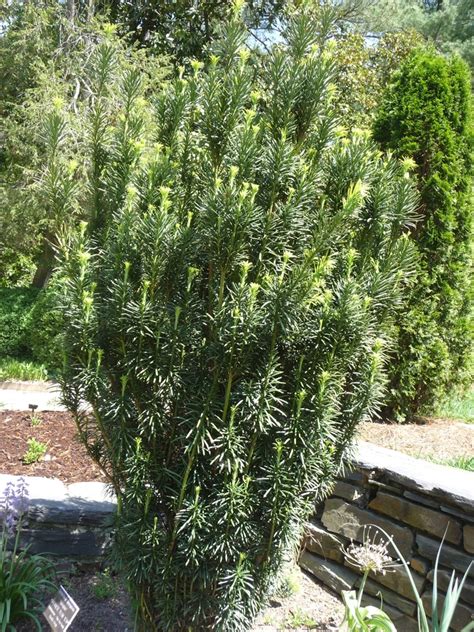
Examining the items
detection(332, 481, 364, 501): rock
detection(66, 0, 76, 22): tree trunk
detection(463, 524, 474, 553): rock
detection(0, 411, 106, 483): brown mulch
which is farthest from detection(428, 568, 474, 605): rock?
detection(66, 0, 76, 22): tree trunk

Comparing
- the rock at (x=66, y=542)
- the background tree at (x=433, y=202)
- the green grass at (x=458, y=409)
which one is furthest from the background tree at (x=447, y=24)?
the rock at (x=66, y=542)

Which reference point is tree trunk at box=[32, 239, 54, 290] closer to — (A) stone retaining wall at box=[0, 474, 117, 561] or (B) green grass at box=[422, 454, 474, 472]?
(A) stone retaining wall at box=[0, 474, 117, 561]

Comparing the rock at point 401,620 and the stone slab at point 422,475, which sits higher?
the stone slab at point 422,475

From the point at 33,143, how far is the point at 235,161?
7443 mm

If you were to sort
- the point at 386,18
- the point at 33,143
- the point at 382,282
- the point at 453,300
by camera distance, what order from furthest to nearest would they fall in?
the point at 386,18, the point at 33,143, the point at 453,300, the point at 382,282

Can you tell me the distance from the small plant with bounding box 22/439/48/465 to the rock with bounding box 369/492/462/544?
7.84 ft

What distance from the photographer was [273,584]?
2318 mm

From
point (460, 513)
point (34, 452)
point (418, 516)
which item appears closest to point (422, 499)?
point (418, 516)

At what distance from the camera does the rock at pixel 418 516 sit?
→ 273 cm

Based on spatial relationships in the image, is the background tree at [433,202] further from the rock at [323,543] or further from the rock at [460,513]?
the rock at [460,513]

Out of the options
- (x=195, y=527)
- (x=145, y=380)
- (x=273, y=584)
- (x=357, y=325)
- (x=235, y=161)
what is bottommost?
(x=273, y=584)

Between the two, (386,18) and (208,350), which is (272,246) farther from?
(386,18)

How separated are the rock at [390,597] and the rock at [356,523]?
201 millimetres

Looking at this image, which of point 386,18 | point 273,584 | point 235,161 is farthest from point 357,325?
point 386,18
